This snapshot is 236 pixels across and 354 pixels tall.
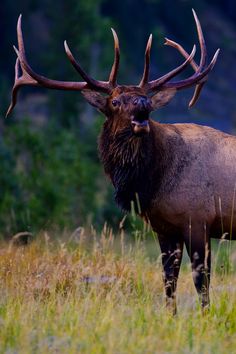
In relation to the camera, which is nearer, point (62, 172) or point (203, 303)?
point (203, 303)

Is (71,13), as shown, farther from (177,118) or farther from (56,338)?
(56,338)

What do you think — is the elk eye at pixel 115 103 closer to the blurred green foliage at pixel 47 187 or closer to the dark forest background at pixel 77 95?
the dark forest background at pixel 77 95

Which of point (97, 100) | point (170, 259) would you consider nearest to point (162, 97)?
point (97, 100)

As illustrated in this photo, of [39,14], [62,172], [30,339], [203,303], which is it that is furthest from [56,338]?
[39,14]

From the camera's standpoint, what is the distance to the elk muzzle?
9.39 m

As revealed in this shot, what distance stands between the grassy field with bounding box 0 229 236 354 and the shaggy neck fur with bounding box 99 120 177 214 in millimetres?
545

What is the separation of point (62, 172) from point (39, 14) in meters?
33.5

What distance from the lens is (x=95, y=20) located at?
154 ft

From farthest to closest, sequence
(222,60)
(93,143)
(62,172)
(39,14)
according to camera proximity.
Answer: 1. (222,60)
2. (39,14)
3. (93,143)
4. (62,172)

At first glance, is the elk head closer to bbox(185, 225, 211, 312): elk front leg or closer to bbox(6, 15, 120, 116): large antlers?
bbox(6, 15, 120, 116): large antlers

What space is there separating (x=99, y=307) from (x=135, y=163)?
1635 millimetres

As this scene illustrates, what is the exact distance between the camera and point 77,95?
42812 millimetres

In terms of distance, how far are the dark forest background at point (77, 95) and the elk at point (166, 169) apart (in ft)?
Result: 27.7

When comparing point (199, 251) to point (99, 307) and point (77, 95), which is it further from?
point (77, 95)
